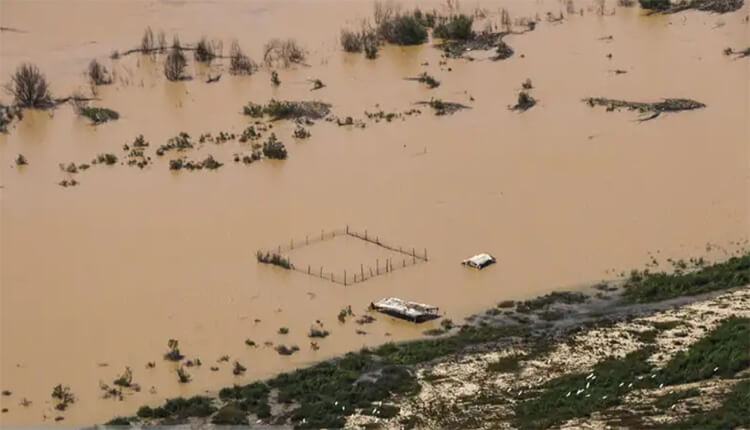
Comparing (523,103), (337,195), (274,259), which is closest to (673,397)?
(274,259)

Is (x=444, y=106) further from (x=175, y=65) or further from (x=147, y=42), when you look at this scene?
(x=147, y=42)

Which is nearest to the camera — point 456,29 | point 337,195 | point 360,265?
point 360,265

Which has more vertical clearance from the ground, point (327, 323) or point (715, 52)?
point (715, 52)

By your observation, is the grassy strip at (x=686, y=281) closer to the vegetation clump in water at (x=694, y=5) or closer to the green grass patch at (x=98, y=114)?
the green grass patch at (x=98, y=114)

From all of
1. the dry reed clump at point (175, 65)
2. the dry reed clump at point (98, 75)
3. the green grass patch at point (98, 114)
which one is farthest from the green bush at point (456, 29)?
the green grass patch at point (98, 114)

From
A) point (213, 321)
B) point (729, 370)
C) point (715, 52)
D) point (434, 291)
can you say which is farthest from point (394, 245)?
point (715, 52)

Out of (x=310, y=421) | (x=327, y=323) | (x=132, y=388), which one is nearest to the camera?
(x=310, y=421)

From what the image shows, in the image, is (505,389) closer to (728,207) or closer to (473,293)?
(473,293)
